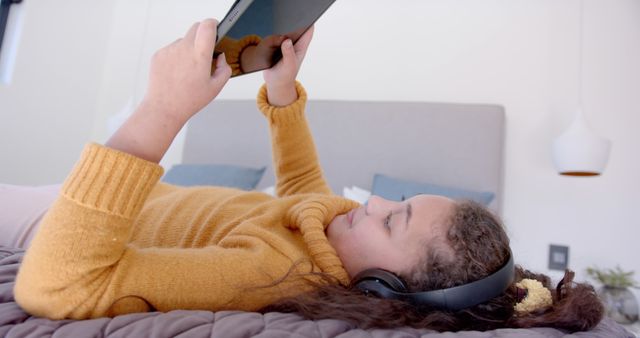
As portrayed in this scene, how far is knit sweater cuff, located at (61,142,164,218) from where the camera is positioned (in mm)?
563

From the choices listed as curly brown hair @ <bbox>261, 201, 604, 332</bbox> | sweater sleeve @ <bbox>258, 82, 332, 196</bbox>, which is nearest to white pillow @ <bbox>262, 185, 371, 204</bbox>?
sweater sleeve @ <bbox>258, 82, 332, 196</bbox>

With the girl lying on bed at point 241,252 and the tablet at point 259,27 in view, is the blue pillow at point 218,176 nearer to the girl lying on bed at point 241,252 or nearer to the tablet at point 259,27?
the girl lying on bed at point 241,252

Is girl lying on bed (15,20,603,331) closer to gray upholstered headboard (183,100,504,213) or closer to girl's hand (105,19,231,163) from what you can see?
girl's hand (105,19,231,163)

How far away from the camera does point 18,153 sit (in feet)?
7.84

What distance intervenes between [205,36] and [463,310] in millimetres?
592

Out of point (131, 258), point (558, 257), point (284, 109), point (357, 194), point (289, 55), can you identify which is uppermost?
point (289, 55)

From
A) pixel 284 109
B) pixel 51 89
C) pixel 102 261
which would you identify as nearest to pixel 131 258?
pixel 102 261

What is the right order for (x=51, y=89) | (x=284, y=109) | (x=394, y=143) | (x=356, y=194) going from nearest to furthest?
(x=284, y=109) → (x=356, y=194) → (x=394, y=143) → (x=51, y=89)

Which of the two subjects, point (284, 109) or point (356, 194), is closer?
point (284, 109)

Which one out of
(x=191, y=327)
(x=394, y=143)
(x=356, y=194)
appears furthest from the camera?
(x=394, y=143)

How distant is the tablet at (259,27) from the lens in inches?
27.0

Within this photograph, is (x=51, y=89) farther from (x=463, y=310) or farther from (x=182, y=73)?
(x=463, y=310)

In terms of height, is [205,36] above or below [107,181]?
above

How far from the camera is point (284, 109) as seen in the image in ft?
3.78
